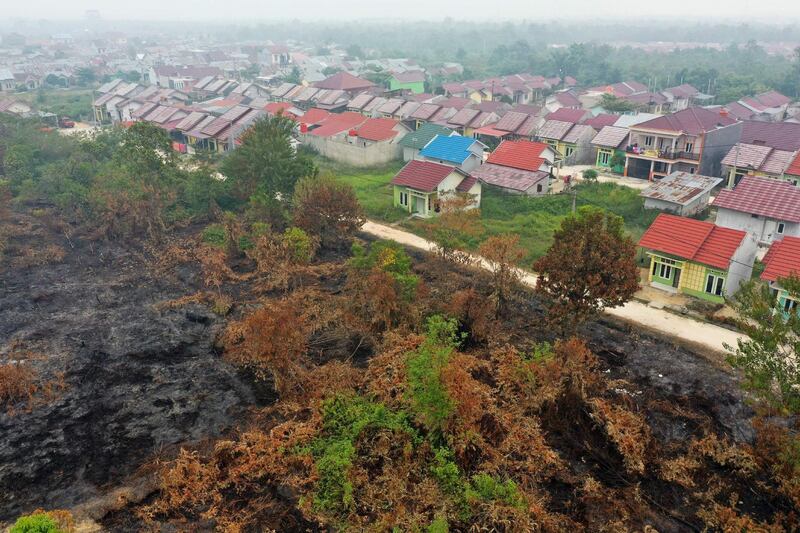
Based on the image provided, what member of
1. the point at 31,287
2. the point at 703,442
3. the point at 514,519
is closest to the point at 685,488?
the point at 703,442

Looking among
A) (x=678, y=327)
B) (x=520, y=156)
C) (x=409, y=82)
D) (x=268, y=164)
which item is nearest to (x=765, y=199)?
(x=678, y=327)

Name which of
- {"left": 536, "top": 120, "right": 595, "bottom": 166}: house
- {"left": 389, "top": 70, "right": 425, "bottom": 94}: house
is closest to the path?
{"left": 536, "top": 120, "right": 595, "bottom": 166}: house

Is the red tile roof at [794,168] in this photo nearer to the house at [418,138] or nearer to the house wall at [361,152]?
the house at [418,138]

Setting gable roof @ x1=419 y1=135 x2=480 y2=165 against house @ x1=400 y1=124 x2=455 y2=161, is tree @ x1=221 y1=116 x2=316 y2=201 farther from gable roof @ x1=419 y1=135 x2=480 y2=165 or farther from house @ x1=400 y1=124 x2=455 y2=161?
house @ x1=400 y1=124 x2=455 y2=161

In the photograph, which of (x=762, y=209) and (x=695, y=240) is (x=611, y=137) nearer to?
(x=762, y=209)

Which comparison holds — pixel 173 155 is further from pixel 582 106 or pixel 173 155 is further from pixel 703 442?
pixel 582 106

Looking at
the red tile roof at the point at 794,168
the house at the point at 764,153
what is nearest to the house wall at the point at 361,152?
the house at the point at 764,153
